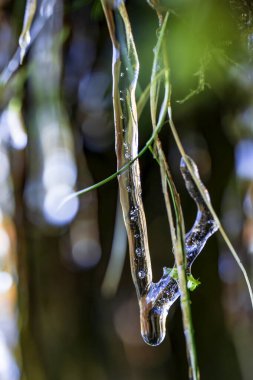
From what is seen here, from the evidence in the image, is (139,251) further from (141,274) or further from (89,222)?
(89,222)

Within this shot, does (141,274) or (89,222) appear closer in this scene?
(141,274)

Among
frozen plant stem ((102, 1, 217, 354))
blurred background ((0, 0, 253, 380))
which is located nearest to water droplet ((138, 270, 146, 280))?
frozen plant stem ((102, 1, 217, 354))

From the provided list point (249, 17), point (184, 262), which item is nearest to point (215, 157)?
point (249, 17)

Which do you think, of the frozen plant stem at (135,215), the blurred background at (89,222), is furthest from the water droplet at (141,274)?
the blurred background at (89,222)

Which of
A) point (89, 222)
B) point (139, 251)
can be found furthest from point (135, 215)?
point (89, 222)

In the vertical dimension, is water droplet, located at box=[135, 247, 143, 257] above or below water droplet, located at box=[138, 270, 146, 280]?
above

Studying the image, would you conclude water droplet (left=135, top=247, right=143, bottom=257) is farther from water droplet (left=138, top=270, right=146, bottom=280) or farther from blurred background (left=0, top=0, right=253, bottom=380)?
blurred background (left=0, top=0, right=253, bottom=380)

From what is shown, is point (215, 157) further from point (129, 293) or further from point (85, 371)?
point (85, 371)
